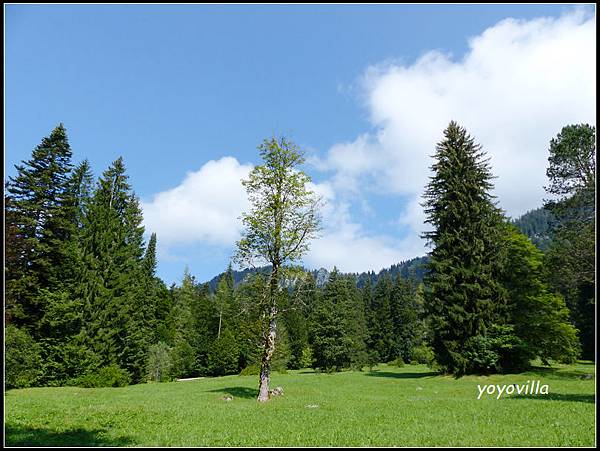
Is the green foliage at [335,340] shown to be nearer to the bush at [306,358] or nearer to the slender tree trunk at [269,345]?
the bush at [306,358]

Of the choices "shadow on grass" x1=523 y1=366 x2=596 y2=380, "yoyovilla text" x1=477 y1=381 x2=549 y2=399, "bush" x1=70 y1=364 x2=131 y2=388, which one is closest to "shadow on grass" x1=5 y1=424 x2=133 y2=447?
"yoyovilla text" x1=477 y1=381 x2=549 y2=399

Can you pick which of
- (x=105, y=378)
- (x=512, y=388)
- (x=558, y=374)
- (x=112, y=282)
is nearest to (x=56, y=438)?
(x=512, y=388)

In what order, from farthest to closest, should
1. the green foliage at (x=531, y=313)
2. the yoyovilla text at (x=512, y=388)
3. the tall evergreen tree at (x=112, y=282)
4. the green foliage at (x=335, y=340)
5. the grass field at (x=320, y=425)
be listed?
the green foliage at (x=335, y=340)
the tall evergreen tree at (x=112, y=282)
the green foliage at (x=531, y=313)
the yoyovilla text at (x=512, y=388)
the grass field at (x=320, y=425)

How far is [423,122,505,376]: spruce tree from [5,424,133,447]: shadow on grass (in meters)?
29.1

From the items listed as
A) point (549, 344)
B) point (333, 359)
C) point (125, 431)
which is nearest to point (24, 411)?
point (125, 431)

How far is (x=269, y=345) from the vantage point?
22.9 metres

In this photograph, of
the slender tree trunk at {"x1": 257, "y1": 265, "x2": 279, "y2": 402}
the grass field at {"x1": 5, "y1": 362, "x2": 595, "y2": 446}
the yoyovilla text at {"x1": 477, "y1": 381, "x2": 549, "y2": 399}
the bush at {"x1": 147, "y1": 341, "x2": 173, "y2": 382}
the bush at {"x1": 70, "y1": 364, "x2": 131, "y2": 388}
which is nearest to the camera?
the grass field at {"x1": 5, "y1": 362, "x2": 595, "y2": 446}

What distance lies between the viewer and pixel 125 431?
11.8 meters

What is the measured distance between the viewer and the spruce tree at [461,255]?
3397cm

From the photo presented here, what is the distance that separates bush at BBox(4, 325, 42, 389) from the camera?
3027cm

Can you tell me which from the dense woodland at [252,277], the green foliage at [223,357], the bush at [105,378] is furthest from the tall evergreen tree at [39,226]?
the green foliage at [223,357]

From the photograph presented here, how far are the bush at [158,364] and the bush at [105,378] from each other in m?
9.02

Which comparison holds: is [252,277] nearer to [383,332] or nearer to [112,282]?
[112,282]

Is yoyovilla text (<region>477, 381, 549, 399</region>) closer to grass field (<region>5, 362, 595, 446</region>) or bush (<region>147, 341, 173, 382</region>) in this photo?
grass field (<region>5, 362, 595, 446</region>)
